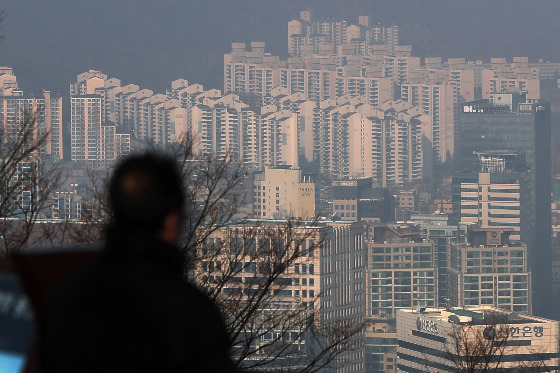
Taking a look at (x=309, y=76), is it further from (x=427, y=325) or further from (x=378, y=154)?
(x=427, y=325)

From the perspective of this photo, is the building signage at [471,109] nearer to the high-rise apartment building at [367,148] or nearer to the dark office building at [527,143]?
the dark office building at [527,143]

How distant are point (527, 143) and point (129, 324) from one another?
83.3m

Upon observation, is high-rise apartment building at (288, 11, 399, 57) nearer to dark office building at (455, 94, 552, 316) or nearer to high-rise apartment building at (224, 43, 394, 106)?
high-rise apartment building at (224, 43, 394, 106)

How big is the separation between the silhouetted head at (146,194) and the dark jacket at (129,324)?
35 mm

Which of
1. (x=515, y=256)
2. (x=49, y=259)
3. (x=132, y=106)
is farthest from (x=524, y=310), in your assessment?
(x=49, y=259)

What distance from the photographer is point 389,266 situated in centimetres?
6066

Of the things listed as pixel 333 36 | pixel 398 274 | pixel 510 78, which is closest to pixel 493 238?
pixel 398 274

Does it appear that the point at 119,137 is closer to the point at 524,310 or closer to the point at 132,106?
the point at 132,106

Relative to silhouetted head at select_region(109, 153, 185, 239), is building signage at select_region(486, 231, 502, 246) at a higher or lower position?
lower

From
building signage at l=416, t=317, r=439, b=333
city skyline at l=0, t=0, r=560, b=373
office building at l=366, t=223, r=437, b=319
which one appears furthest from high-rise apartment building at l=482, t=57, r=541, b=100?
building signage at l=416, t=317, r=439, b=333

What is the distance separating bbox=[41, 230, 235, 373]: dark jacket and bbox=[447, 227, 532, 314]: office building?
195 ft

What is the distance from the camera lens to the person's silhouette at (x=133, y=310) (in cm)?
72

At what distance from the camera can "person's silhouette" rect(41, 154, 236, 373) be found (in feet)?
2.37

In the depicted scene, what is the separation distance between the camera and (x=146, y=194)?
754mm
